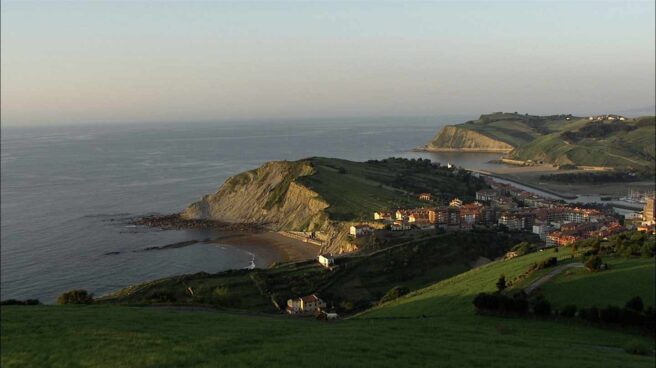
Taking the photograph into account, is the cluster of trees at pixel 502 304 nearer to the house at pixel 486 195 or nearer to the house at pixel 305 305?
the house at pixel 305 305

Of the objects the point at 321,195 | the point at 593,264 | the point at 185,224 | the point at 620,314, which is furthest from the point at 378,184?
the point at 620,314

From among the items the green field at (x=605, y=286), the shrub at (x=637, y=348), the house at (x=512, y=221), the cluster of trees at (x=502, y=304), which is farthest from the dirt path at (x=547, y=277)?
the house at (x=512, y=221)

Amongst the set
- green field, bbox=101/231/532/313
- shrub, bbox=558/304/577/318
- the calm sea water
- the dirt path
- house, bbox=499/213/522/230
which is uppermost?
shrub, bbox=558/304/577/318

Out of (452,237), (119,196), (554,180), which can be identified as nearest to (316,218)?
(452,237)

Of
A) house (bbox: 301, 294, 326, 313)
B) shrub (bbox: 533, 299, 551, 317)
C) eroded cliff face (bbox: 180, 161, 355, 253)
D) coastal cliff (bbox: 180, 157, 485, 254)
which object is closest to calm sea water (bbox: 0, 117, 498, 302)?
eroded cliff face (bbox: 180, 161, 355, 253)

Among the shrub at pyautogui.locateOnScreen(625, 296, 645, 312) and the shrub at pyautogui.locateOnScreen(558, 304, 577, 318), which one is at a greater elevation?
the shrub at pyautogui.locateOnScreen(625, 296, 645, 312)

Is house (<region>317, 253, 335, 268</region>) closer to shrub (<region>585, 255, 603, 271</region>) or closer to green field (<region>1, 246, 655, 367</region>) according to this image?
shrub (<region>585, 255, 603, 271</region>)

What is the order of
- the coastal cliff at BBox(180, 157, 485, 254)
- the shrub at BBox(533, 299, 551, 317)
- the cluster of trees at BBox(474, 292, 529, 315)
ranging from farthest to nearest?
the coastal cliff at BBox(180, 157, 485, 254)
the cluster of trees at BBox(474, 292, 529, 315)
the shrub at BBox(533, 299, 551, 317)

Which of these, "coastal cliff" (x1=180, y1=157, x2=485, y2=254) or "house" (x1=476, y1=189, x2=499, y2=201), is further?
"house" (x1=476, y1=189, x2=499, y2=201)
